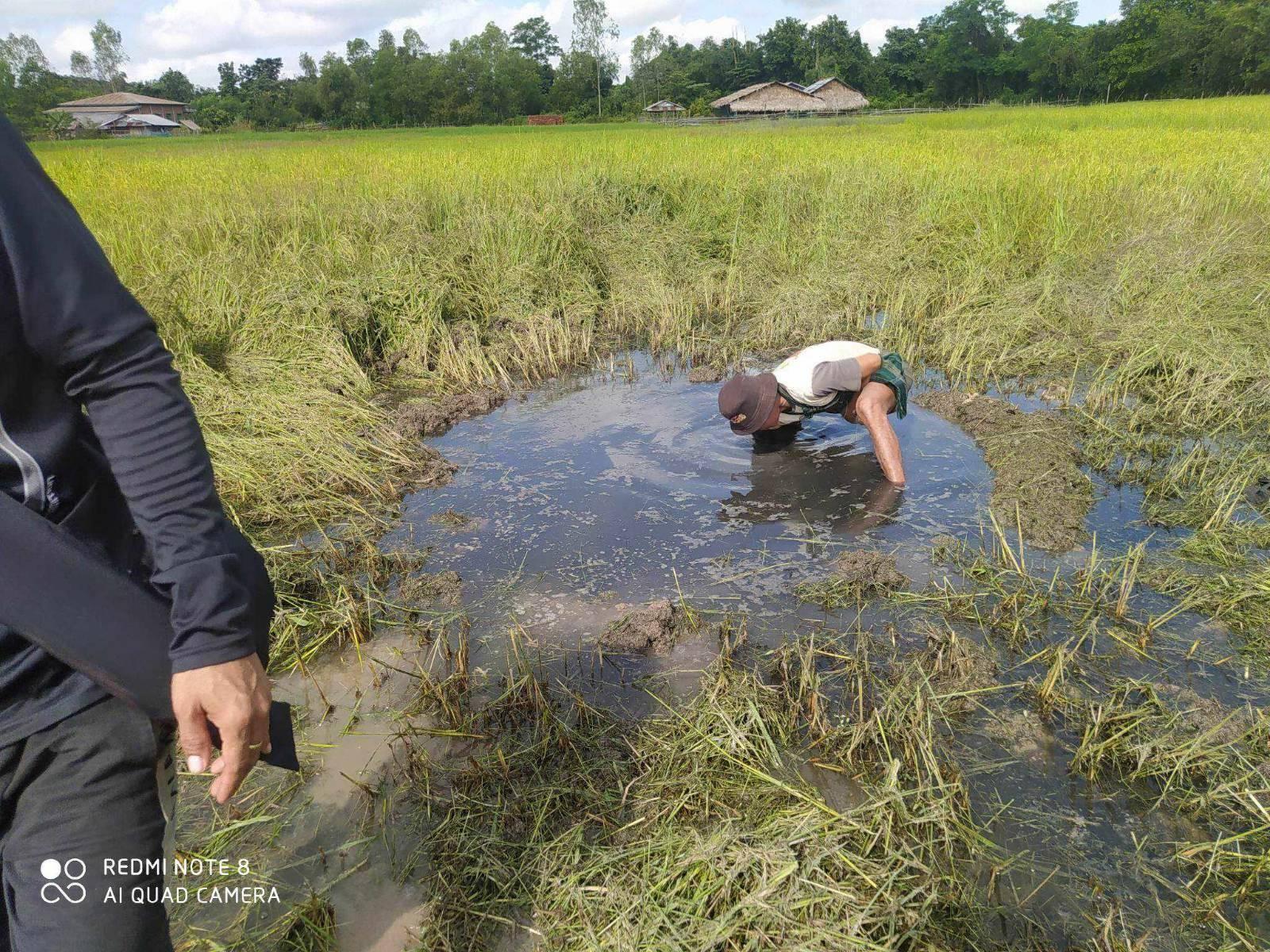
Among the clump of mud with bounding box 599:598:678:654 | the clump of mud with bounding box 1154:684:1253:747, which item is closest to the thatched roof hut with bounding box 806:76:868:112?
the clump of mud with bounding box 599:598:678:654

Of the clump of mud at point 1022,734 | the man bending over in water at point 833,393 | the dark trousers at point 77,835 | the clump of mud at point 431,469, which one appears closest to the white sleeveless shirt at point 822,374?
the man bending over in water at point 833,393

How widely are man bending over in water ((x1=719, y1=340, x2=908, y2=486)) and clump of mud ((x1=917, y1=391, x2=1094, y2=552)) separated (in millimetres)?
581

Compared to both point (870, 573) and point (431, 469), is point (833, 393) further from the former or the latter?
point (431, 469)

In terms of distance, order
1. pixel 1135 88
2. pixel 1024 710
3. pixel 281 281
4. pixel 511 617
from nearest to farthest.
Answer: pixel 1024 710 → pixel 511 617 → pixel 281 281 → pixel 1135 88

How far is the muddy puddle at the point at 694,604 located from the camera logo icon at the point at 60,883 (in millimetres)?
1173

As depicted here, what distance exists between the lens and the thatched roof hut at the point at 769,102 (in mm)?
42156

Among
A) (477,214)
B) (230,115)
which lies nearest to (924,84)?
(230,115)

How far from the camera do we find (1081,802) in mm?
2385

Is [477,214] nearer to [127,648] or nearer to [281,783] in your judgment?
[281,783]

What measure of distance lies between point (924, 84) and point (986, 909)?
7092 cm

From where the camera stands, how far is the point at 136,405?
3.53ft

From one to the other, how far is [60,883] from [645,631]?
2.26 meters

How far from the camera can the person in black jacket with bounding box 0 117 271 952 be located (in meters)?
1.01

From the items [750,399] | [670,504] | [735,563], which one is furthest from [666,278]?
[735,563]
